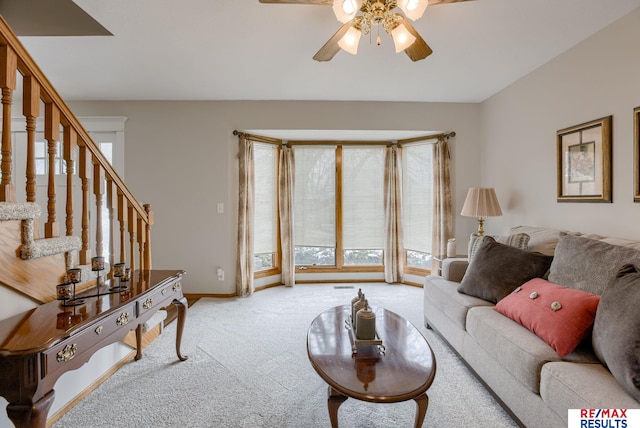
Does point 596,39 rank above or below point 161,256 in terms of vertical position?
above

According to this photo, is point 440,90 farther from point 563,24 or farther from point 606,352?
point 606,352

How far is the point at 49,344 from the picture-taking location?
1.11 meters

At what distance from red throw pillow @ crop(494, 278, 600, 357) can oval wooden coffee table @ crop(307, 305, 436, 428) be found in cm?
62

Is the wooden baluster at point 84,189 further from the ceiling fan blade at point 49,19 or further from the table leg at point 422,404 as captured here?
the table leg at point 422,404

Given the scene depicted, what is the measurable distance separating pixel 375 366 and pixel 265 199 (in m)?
3.23

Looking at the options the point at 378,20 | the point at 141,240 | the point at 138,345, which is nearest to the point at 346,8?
the point at 378,20

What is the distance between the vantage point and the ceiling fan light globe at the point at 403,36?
177 cm

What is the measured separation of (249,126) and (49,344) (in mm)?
3202

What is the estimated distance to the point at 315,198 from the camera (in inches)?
175

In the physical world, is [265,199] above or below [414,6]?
below

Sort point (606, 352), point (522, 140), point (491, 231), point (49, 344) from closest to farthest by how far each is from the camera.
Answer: point (49, 344)
point (606, 352)
point (522, 140)
point (491, 231)

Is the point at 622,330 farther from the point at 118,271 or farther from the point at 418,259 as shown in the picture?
the point at 418,259

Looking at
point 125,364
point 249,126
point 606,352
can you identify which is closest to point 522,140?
point 606,352

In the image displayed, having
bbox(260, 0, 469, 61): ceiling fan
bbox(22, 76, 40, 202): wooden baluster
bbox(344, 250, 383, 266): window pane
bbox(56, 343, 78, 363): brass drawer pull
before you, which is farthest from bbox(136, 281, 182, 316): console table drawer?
bbox(344, 250, 383, 266): window pane
